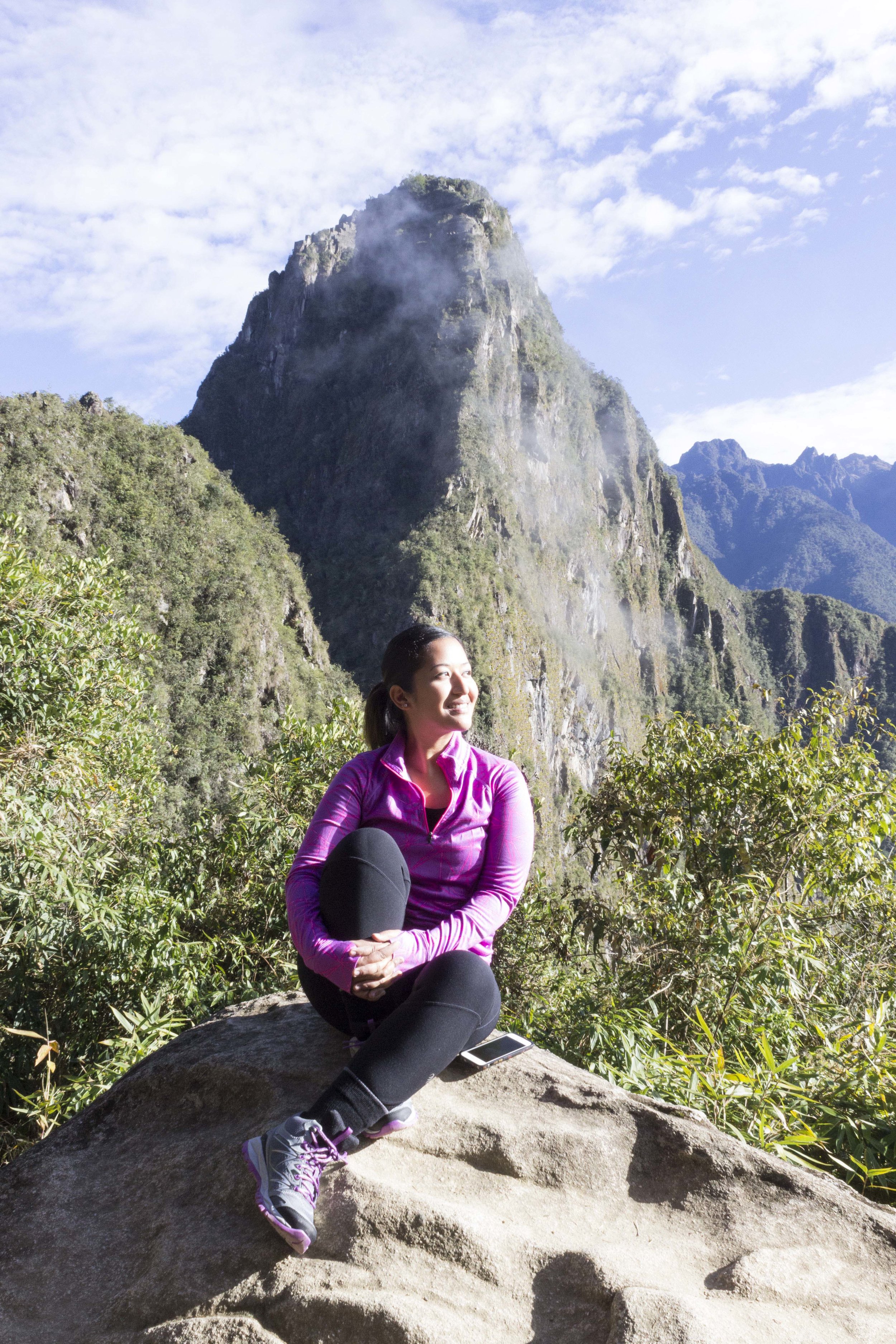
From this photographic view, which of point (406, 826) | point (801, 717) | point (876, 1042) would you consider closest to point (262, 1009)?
point (406, 826)

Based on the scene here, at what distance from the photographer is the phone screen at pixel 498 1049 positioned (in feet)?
7.62

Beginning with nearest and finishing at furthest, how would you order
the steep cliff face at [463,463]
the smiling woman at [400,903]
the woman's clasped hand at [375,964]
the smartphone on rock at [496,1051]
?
the smiling woman at [400,903] → the woman's clasped hand at [375,964] → the smartphone on rock at [496,1051] → the steep cliff face at [463,463]

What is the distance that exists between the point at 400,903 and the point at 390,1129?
1.69 feet

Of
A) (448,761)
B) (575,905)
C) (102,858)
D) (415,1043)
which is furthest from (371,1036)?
(575,905)

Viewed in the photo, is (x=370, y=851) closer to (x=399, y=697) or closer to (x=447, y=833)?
(x=447, y=833)

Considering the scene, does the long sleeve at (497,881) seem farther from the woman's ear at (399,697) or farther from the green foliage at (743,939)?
the green foliage at (743,939)

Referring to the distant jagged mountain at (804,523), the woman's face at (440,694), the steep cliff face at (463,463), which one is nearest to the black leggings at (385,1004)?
the woman's face at (440,694)

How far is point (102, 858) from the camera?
14.5ft

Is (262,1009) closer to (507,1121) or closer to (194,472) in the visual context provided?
(507,1121)

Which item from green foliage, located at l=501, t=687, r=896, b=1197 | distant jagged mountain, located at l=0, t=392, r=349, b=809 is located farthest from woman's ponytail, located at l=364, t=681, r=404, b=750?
distant jagged mountain, located at l=0, t=392, r=349, b=809

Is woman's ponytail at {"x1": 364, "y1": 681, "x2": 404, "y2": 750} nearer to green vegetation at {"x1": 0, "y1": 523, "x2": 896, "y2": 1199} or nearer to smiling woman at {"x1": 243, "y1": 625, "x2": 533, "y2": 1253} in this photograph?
smiling woman at {"x1": 243, "y1": 625, "x2": 533, "y2": 1253}

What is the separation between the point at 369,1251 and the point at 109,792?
464 cm

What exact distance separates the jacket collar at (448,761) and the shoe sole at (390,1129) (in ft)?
2.82

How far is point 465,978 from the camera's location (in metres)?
2.02
